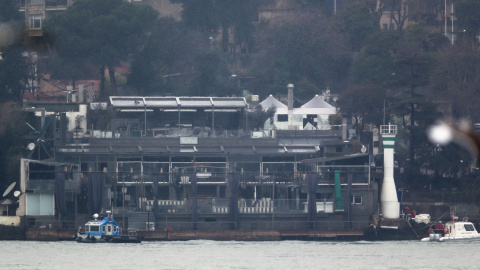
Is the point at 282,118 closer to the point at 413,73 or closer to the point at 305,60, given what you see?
the point at 305,60

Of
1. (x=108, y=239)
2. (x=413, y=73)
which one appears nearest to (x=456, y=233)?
(x=413, y=73)

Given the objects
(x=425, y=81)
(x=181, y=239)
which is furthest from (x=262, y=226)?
(x=425, y=81)

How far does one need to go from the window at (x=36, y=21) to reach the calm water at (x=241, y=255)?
168 feet

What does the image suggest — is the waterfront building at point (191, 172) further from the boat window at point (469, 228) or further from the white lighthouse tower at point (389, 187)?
the boat window at point (469, 228)

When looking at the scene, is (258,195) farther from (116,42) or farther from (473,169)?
(116,42)

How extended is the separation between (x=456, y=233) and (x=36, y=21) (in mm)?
59260

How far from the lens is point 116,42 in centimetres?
13938

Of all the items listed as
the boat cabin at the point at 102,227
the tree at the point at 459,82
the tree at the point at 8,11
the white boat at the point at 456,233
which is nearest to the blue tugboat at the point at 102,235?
the boat cabin at the point at 102,227

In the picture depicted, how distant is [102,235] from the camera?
10012 cm

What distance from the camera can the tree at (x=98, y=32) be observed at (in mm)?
138025

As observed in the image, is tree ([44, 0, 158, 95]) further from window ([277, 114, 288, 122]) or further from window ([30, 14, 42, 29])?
window ([277, 114, 288, 122])

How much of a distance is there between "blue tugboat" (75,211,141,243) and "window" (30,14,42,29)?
5110cm

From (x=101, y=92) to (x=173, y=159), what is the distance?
73.5 feet

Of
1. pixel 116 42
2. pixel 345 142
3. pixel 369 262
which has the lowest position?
pixel 369 262
